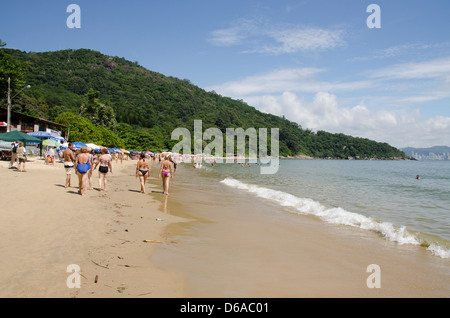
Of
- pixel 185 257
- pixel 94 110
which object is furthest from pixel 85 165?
pixel 94 110

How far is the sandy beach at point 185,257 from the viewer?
3840 millimetres

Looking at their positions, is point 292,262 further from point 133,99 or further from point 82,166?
point 133,99

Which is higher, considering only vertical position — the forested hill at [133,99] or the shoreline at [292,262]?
the forested hill at [133,99]

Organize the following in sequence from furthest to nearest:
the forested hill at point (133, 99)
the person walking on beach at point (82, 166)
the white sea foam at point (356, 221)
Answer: the forested hill at point (133, 99) < the person walking on beach at point (82, 166) < the white sea foam at point (356, 221)

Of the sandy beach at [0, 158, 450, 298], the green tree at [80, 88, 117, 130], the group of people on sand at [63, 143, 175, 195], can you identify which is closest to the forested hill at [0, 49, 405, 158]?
the green tree at [80, 88, 117, 130]

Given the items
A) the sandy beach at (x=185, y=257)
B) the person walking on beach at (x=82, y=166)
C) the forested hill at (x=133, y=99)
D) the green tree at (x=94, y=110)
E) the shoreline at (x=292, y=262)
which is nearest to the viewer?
the sandy beach at (x=185, y=257)

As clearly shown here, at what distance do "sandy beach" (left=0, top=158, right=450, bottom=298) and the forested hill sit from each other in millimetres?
70190

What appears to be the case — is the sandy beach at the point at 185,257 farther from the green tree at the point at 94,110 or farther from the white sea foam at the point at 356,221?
the green tree at the point at 94,110

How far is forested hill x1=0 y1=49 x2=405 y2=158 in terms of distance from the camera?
89.4 meters

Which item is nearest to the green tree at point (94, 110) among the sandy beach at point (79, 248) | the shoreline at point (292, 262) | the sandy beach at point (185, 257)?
the sandy beach at point (185, 257)

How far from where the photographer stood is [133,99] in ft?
429

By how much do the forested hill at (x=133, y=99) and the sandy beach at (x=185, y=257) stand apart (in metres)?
70.2

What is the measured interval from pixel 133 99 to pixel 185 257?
442 ft
